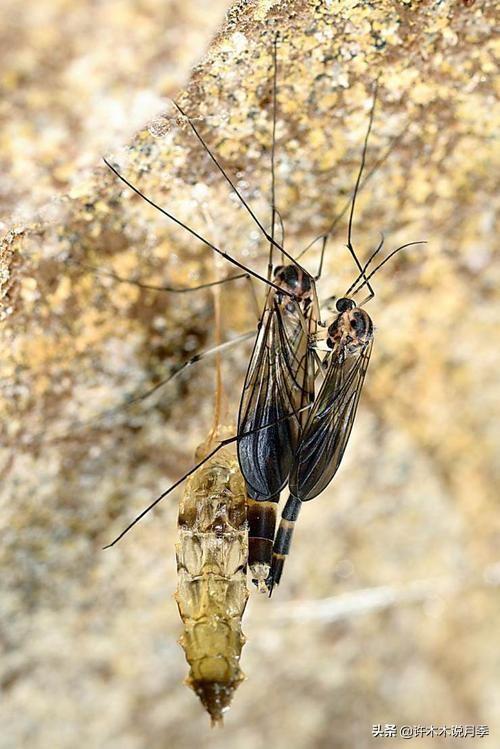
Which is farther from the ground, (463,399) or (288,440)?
(463,399)

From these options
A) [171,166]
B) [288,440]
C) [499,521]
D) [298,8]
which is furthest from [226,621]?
[499,521]

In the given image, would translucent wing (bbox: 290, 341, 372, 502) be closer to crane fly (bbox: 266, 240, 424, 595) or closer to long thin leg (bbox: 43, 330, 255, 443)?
crane fly (bbox: 266, 240, 424, 595)

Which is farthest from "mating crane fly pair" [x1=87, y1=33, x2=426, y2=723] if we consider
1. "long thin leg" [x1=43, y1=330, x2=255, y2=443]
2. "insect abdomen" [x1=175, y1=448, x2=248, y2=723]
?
"long thin leg" [x1=43, y1=330, x2=255, y2=443]

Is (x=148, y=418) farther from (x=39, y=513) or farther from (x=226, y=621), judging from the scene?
(x=226, y=621)

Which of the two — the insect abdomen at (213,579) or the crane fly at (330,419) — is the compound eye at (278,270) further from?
the insect abdomen at (213,579)

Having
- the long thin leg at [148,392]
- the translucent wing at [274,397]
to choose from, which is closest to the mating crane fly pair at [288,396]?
the translucent wing at [274,397]

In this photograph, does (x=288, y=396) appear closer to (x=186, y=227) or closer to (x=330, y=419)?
(x=330, y=419)

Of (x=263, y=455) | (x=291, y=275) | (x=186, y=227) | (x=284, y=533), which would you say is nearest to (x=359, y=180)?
(x=291, y=275)
